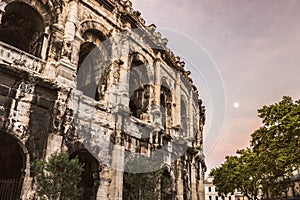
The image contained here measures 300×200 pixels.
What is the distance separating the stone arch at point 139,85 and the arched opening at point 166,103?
199 cm

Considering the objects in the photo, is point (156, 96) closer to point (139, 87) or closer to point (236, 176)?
point (139, 87)

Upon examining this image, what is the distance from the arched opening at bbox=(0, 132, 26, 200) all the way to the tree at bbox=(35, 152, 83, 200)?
4.65ft

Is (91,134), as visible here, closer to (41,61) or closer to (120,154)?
(120,154)

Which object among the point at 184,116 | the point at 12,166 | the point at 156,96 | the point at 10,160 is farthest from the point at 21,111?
the point at 184,116

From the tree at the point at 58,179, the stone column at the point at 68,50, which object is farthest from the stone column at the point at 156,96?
the tree at the point at 58,179

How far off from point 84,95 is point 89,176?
3549 mm

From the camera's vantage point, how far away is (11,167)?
11.0 metres

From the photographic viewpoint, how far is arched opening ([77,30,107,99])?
15.0 m

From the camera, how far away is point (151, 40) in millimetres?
18641

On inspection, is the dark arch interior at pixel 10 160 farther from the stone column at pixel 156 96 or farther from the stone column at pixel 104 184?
the stone column at pixel 156 96

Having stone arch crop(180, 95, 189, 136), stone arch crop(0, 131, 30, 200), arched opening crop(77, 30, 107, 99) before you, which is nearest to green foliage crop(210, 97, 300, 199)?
stone arch crop(180, 95, 189, 136)

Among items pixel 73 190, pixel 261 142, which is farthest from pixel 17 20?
pixel 261 142

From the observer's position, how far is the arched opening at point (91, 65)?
1501 centimetres

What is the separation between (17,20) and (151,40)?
26.7 feet
